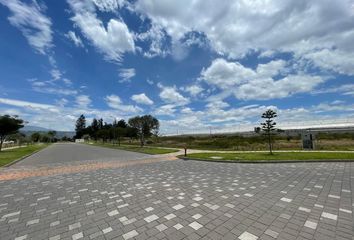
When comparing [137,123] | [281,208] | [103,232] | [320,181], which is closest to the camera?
[103,232]

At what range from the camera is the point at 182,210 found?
4.66m

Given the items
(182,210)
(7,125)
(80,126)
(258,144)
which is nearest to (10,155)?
(7,125)

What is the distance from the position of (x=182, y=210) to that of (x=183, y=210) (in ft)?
0.08

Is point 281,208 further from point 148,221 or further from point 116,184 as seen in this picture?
point 116,184

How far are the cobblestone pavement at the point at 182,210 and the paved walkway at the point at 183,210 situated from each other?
0.02 m

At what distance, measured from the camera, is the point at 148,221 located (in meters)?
4.11

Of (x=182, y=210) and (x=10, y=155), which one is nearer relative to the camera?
(x=182, y=210)

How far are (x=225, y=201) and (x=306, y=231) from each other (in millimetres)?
1995

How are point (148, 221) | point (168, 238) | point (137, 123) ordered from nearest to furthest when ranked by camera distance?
point (168, 238) → point (148, 221) → point (137, 123)

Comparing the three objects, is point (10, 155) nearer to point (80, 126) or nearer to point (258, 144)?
point (258, 144)

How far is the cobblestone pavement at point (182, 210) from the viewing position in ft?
11.9

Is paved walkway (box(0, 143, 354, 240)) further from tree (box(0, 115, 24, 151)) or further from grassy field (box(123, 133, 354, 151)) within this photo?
tree (box(0, 115, 24, 151))

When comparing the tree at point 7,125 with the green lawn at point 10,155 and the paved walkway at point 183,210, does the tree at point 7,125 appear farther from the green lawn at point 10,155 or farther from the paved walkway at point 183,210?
the paved walkway at point 183,210

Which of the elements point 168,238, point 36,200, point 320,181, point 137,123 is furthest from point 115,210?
point 137,123
